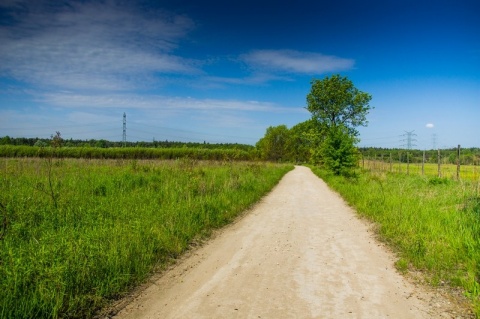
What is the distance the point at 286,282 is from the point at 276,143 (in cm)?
8053

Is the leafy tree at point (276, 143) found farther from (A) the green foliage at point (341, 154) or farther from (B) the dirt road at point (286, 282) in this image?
(B) the dirt road at point (286, 282)

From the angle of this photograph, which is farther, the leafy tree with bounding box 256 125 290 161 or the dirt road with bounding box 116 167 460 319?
the leafy tree with bounding box 256 125 290 161

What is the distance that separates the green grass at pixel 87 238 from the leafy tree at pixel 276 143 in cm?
7172

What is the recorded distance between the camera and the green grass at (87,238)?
405 centimetres

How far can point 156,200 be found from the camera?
9805mm

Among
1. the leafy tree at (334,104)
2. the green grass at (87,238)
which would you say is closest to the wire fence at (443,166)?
the leafy tree at (334,104)

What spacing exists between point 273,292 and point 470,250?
4.11 metres

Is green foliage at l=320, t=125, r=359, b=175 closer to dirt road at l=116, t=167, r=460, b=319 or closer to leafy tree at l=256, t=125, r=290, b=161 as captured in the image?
dirt road at l=116, t=167, r=460, b=319

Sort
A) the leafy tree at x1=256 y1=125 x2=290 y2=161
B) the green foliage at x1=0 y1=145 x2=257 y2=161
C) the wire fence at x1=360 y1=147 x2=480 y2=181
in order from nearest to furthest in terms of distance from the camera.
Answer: the wire fence at x1=360 y1=147 x2=480 y2=181 < the green foliage at x1=0 y1=145 x2=257 y2=161 < the leafy tree at x1=256 y1=125 x2=290 y2=161

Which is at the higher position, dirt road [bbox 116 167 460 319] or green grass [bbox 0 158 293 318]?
green grass [bbox 0 158 293 318]

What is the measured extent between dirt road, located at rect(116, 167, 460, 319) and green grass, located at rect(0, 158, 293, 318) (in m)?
0.56


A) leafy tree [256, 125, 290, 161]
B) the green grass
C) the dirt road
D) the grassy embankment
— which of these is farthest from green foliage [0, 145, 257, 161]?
the dirt road

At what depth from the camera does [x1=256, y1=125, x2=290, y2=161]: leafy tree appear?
83312mm

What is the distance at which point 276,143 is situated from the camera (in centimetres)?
8462
